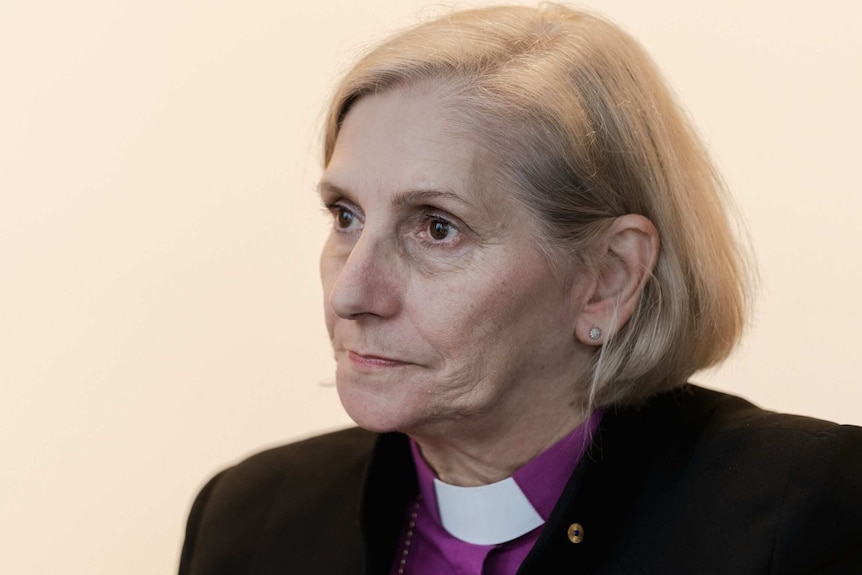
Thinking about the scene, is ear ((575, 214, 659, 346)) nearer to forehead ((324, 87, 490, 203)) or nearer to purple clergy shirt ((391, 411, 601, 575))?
purple clergy shirt ((391, 411, 601, 575))

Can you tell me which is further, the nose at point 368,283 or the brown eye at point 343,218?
the brown eye at point 343,218

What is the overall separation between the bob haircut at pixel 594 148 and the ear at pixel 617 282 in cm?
2

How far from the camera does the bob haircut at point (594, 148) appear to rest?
2.04 meters

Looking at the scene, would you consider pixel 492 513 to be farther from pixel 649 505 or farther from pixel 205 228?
pixel 205 228

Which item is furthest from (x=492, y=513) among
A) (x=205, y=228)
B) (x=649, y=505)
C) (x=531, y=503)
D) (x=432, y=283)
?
(x=205, y=228)

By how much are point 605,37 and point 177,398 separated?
1741mm

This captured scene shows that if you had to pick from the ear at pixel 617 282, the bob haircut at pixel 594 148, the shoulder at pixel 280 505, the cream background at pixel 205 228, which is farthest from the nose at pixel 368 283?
the cream background at pixel 205 228

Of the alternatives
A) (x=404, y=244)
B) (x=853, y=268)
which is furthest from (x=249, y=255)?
(x=853, y=268)

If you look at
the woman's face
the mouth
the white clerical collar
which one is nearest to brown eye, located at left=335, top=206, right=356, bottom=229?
the woman's face

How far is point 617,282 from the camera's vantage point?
216 cm

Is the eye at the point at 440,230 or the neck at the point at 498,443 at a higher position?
the eye at the point at 440,230

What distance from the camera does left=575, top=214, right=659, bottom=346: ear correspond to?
7.02 feet

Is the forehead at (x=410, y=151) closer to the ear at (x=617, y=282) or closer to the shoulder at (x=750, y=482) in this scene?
the ear at (x=617, y=282)

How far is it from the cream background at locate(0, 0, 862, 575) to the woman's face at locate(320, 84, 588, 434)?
1.13m
